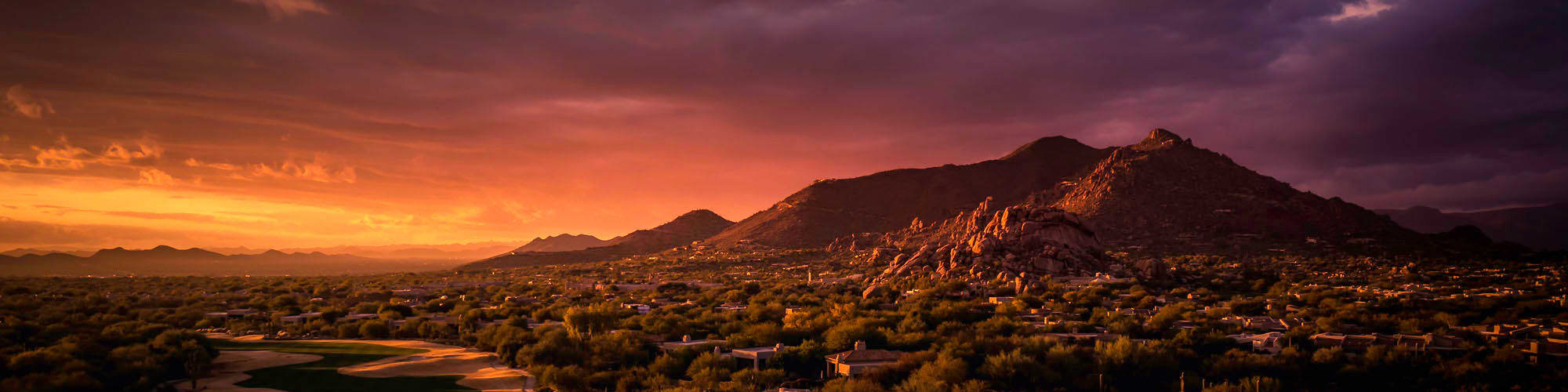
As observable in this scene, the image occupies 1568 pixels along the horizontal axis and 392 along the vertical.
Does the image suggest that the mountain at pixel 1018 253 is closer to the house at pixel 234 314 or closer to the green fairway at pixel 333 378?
the green fairway at pixel 333 378

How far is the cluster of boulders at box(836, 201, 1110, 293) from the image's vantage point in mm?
58750

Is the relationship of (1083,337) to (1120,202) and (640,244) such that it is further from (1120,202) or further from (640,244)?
(640,244)

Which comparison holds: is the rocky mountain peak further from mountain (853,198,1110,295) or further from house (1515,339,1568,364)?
house (1515,339,1568,364)

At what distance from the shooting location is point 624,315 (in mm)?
42594

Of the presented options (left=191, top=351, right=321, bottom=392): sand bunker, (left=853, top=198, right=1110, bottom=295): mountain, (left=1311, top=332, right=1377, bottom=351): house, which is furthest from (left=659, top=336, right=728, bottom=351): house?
(left=853, top=198, right=1110, bottom=295): mountain

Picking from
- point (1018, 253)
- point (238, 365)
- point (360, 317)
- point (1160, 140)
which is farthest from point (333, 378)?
point (1160, 140)

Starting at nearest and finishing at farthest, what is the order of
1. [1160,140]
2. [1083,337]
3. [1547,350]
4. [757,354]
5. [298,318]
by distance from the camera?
[1547,350]
[757,354]
[1083,337]
[298,318]
[1160,140]

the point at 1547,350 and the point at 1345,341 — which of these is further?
the point at 1345,341

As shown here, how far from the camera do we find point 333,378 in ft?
87.9

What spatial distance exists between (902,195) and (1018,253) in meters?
100

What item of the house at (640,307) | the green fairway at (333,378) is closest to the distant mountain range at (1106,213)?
the house at (640,307)

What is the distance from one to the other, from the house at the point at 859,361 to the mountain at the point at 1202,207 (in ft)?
221

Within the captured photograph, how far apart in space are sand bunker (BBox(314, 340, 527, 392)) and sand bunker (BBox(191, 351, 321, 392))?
115 inches

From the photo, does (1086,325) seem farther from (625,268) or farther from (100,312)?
(625,268)
